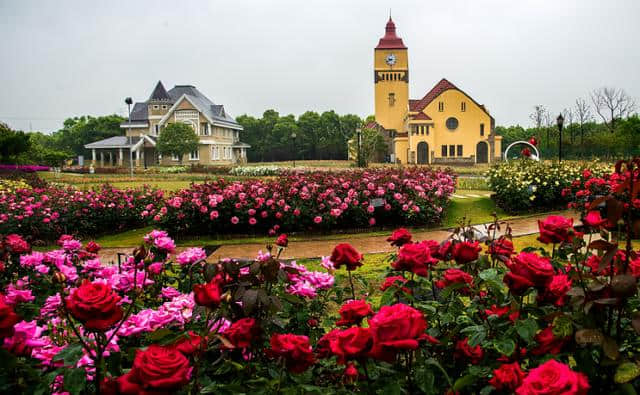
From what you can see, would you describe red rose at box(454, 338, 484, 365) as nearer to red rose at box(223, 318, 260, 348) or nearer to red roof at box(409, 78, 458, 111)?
red rose at box(223, 318, 260, 348)

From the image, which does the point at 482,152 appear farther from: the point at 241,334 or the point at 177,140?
the point at 241,334

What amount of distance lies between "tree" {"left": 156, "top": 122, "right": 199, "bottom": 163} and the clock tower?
59.2 ft

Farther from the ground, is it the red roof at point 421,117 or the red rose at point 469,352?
the red roof at point 421,117

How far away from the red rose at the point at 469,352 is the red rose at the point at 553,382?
62 centimetres

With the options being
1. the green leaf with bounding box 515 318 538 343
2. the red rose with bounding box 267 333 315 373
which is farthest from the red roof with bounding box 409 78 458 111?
the red rose with bounding box 267 333 315 373

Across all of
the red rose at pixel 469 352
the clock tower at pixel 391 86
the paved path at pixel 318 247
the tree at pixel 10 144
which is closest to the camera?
the red rose at pixel 469 352

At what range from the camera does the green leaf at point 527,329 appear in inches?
64.3

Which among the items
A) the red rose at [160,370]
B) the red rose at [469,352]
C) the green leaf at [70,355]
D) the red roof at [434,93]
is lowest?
the red rose at [469,352]

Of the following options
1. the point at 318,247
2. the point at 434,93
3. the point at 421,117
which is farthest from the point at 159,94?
the point at 318,247

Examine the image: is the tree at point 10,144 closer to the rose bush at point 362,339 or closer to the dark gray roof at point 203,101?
the dark gray roof at point 203,101

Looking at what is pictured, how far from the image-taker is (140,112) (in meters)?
57.2

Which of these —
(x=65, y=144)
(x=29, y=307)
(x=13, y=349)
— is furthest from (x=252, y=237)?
(x=65, y=144)

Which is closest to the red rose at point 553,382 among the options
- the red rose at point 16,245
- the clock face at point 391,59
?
the red rose at point 16,245

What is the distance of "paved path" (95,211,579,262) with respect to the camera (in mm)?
7523
